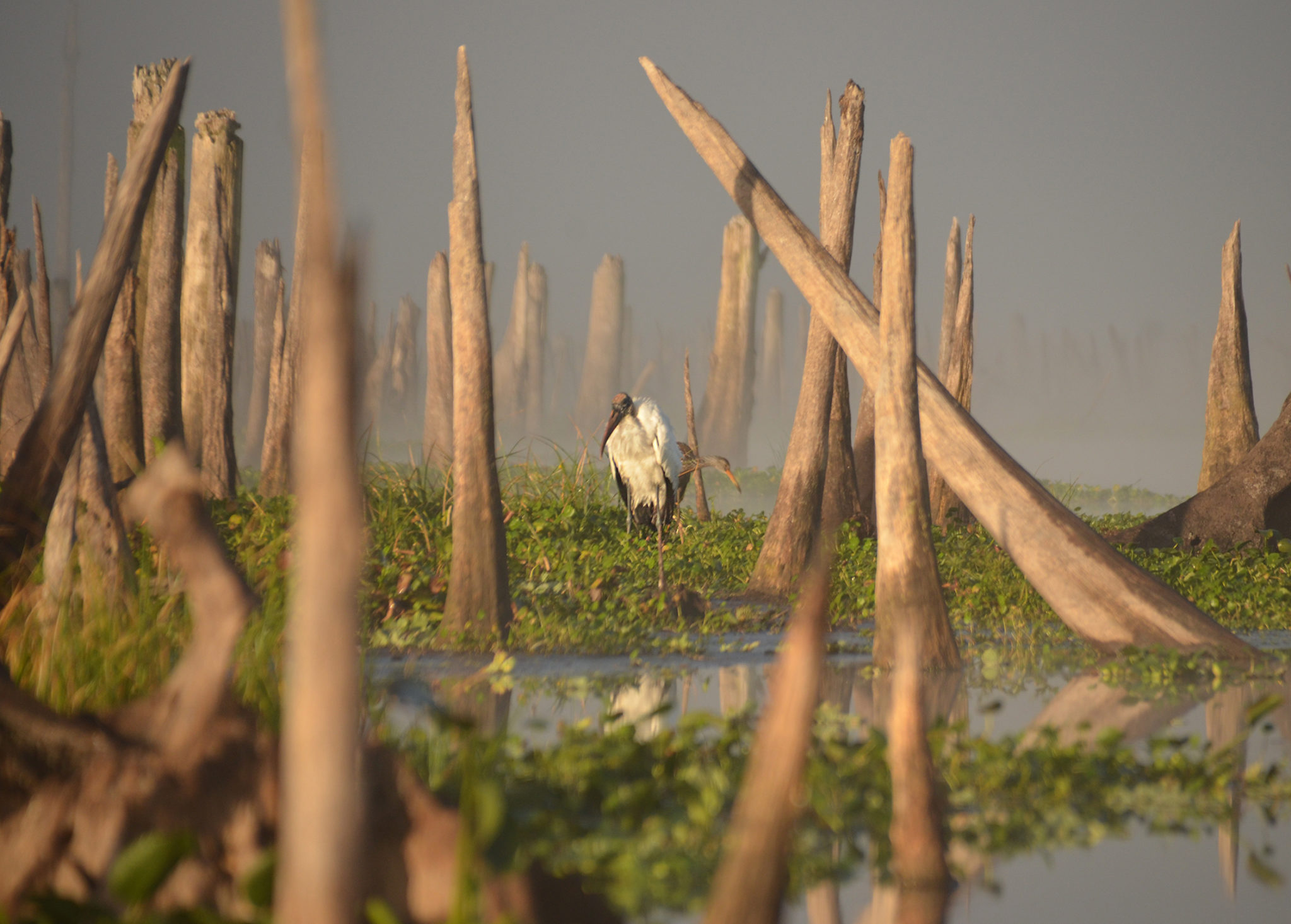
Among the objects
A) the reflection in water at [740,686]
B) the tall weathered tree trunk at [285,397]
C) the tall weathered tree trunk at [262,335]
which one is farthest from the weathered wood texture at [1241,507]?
the tall weathered tree trunk at [262,335]

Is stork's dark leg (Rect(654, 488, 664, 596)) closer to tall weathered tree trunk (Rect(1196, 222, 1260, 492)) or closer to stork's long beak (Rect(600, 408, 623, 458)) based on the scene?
stork's long beak (Rect(600, 408, 623, 458))

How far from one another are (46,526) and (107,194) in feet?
26.8

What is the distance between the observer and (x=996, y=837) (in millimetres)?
3279

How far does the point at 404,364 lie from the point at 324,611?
106 ft

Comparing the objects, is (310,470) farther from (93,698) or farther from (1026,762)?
(1026,762)

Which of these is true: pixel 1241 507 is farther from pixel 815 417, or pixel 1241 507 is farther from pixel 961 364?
pixel 815 417

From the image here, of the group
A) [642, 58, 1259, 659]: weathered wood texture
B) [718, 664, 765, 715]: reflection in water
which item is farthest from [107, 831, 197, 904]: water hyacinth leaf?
[642, 58, 1259, 659]: weathered wood texture

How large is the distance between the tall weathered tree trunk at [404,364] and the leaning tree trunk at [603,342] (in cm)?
545

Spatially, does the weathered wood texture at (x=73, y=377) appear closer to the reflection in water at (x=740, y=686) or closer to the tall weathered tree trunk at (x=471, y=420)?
the tall weathered tree trunk at (x=471, y=420)

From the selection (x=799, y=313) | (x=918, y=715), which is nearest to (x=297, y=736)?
(x=918, y=715)

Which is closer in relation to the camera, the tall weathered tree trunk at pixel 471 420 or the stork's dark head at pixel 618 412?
the tall weathered tree trunk at pixel 471 420

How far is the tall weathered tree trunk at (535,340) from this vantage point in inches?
1189

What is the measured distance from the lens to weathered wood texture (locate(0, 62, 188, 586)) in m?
4.57

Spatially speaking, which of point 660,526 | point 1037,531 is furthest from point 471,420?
point 1037,531
